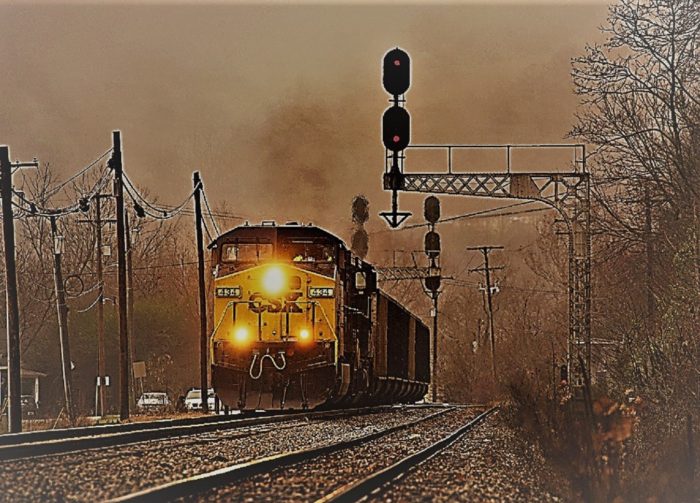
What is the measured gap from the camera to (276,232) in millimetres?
27562

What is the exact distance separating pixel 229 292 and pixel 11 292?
581cm

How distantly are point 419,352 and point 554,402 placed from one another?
27.2 meters

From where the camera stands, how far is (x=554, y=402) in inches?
746

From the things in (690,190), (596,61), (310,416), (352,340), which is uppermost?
(596,61)

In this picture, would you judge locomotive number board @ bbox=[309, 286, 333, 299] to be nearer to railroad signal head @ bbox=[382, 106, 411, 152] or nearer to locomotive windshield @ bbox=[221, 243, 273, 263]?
locomotive windshield @ bbox=[221, 243, 273, 263]

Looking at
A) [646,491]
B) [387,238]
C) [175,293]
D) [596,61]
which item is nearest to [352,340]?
[596,61]

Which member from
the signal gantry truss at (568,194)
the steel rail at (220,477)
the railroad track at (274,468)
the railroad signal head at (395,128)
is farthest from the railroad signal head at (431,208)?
the railroad signal head at (395,128)

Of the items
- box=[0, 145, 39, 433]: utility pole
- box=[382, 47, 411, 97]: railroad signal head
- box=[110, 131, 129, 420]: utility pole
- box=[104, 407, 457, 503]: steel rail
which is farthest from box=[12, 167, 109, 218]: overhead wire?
box=[382, 47, 411, 97]: railroad signal head

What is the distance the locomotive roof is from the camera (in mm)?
27516

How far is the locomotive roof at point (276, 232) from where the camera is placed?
2752 centimetres

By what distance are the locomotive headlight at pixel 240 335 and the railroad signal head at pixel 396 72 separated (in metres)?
12.5

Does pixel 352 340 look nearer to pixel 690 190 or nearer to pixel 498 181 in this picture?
pixel 498 181

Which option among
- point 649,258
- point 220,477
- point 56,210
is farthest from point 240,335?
point 56,210

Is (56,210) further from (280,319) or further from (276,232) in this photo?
(280,319)
